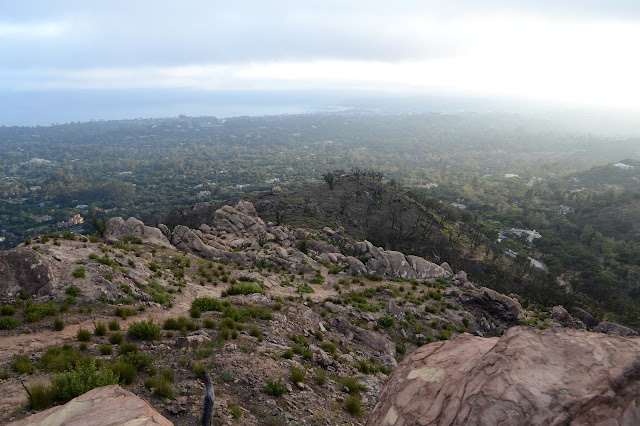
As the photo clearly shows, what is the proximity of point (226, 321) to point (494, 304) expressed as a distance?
17404 mm

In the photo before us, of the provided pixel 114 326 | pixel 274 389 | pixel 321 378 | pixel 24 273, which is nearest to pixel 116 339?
pixel 114 326

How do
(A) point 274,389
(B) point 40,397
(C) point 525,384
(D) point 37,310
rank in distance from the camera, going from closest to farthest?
(C) point 525,384 → (B) point 40,397 → (A) point 274,389 → (D) point 37,310

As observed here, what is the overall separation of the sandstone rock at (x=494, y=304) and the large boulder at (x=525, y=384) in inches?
622

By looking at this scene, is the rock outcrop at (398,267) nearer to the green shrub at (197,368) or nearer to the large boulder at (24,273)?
the green shrub at (197,368)

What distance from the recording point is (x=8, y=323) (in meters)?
8.72

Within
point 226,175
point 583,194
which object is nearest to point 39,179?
point 226,175

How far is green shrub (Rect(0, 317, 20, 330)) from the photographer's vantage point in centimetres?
866

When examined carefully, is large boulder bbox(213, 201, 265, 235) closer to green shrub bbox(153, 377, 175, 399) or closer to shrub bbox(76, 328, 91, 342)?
shrub bbox(76, 328, 91, 342)

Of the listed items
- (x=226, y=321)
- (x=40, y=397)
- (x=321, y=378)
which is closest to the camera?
(x=40, y=397)

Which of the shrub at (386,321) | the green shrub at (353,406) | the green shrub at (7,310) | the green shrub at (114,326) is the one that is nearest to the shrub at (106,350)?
the green shrub at (114,326)

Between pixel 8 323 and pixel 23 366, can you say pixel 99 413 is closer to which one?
pixel 23 366

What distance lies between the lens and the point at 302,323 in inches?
513

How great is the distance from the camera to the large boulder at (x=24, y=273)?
10047 mm

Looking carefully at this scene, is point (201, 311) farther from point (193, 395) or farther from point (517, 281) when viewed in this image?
point (517, 281)
